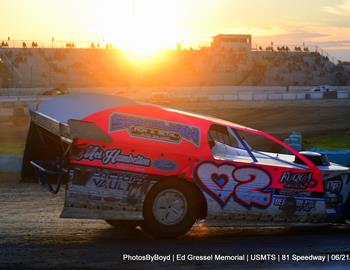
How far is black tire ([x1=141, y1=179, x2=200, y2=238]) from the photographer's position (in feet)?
25.2

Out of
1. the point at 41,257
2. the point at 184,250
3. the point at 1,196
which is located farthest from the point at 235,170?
the point at 1,196

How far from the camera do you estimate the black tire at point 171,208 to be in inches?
302

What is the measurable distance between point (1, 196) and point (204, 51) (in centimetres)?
6132

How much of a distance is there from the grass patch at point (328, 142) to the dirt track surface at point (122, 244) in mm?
11988

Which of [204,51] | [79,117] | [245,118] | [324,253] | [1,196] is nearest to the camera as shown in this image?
[324,253]

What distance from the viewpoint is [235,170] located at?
7.90 m

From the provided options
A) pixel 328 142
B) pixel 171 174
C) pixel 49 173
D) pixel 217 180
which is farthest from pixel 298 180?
pixel 328 142

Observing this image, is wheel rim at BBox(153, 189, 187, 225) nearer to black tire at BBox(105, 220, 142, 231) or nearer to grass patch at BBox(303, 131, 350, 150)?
black tire at BBox(105, 220, 142, 231)

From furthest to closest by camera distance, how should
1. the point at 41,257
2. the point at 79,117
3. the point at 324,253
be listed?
the point at 79,117
the point at 324,253
the point at 41,257

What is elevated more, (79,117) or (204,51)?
(204,51)

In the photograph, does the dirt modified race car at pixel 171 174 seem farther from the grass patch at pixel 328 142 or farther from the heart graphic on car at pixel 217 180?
the grass patch at pixel 328 142

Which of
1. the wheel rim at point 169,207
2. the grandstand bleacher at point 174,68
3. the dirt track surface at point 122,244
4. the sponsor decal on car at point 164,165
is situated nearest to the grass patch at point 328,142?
the dirt track surface at point 122,244

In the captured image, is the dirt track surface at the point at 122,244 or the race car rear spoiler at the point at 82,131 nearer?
the dirt track surface at the point at 122,244

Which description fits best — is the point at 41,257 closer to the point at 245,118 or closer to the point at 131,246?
the point at 131,246
